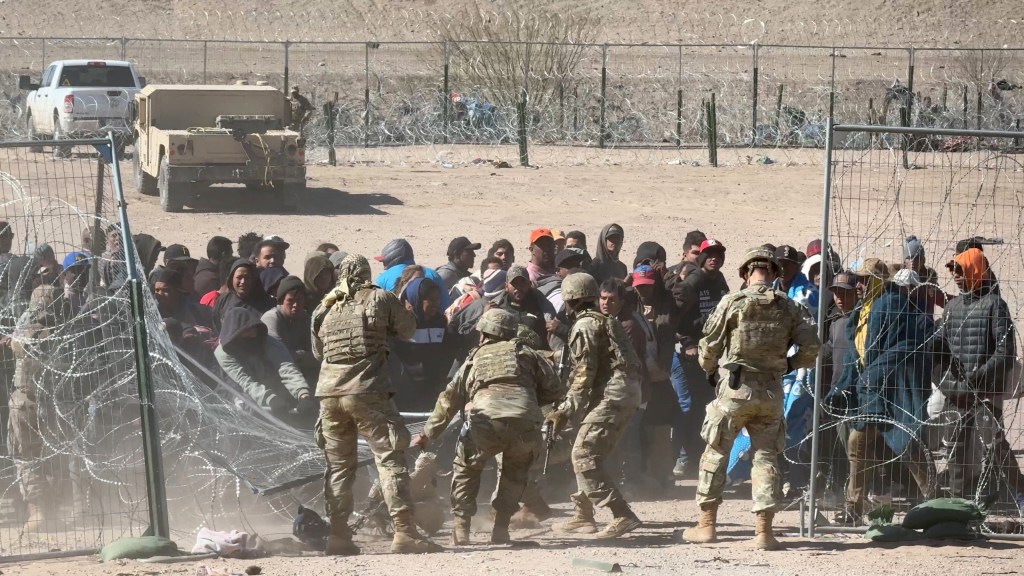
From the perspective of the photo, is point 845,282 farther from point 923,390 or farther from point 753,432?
point 753,432

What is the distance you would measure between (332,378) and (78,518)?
5.68 ft

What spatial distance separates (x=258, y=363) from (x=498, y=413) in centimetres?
178

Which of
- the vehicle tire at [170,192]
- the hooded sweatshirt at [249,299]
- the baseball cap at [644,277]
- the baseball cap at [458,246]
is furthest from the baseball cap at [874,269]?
the vehicle tire at [170,192]

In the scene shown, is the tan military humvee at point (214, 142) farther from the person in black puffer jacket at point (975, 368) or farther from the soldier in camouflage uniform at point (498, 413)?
the person in black puffer jacket at point (975, 368)

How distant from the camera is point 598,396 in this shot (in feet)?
23.6

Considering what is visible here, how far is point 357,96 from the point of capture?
34.9 metres

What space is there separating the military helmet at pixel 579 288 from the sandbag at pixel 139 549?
7.79 feet

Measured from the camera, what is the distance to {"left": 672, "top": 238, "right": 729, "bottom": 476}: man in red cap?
855cm

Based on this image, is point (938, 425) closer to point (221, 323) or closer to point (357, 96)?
point (221, 323)

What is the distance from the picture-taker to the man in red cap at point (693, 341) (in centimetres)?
855

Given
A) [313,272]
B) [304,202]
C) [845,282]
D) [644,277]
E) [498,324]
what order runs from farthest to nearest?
1. [304,202]
2. [644,277]
3. [313,272]
4. [845,282]
5. [498,324]

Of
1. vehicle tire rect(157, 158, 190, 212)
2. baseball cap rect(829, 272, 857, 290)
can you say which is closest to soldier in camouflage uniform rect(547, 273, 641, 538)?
baseball cap rect(829, 272, 857, 290)

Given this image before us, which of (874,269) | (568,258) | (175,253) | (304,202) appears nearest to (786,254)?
(874,269)

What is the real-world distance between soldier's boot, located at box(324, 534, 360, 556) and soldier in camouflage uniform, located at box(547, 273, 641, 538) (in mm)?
1251
